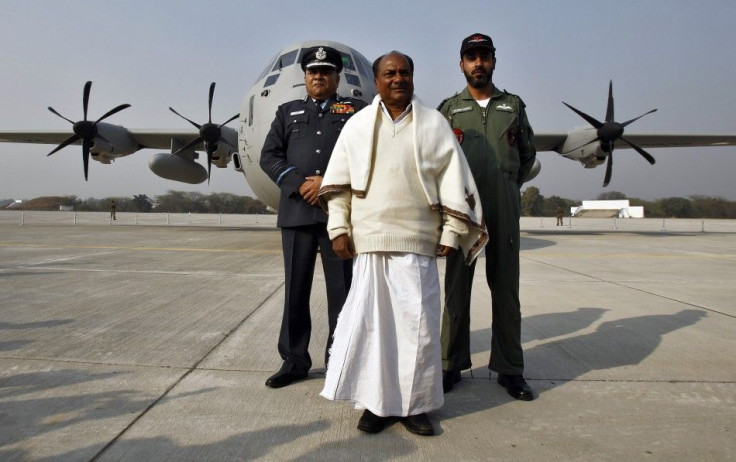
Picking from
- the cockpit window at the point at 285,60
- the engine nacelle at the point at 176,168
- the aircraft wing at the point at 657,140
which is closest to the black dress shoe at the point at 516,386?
the cockpit window at the point at 285,60

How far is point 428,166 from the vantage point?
7.68ft

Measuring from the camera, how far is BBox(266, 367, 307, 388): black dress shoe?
271 cm

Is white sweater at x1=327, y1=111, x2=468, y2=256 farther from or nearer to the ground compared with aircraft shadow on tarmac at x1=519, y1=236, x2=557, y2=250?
farther from the ground

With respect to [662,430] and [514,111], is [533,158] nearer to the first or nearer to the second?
[514,111]

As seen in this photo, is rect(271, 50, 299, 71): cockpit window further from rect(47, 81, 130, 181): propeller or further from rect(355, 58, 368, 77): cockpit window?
rect(47, 81, 130, 181): propeller

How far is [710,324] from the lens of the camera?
4.16 metres

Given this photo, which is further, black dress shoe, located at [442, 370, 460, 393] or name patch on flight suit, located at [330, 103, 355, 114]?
name patch on flight suit, located at [330, 103, 355, 114]

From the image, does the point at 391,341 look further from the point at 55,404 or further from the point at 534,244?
the point at 534,244

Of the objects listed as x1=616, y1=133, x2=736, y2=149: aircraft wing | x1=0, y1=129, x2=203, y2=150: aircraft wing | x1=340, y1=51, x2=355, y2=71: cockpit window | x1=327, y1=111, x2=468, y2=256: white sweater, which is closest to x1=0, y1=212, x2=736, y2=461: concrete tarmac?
x1=327, y1=111, x2=468, y2=256: white sweater

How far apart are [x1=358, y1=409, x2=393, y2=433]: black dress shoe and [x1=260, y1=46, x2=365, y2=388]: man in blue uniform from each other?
75cm

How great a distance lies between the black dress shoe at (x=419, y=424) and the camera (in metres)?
2.17

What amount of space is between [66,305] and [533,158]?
4.53 meters

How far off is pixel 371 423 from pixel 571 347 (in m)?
2.04

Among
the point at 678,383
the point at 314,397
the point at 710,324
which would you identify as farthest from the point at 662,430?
the point at 710,324
